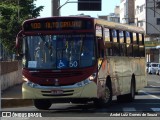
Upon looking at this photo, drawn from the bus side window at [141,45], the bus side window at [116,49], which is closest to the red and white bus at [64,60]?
the bus side window at [116,49]

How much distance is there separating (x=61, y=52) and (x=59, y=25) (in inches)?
38.3

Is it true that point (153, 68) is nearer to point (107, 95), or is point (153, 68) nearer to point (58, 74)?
point (107, 95)

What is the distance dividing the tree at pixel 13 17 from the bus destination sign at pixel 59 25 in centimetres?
2910

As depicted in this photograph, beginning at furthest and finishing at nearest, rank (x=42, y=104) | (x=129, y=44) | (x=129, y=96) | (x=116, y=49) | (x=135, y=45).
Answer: (x=135, y=45)
(x=129, y=96)
(x=129, y=44)
(x=116, y=49)
(x=42, y=104)

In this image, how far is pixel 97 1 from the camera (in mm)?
42531

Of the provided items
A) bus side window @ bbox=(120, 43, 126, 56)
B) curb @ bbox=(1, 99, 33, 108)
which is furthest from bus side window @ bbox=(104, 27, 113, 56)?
curb @ bbox=(1, 99, 33, 108)

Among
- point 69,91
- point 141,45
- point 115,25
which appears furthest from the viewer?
point 141,45

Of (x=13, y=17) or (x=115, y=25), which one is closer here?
(x=115, y=25)

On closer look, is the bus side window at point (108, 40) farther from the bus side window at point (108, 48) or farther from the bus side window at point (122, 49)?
the bus side window at point (122, 49)

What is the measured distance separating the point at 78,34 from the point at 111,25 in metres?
2.62

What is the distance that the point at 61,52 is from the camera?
17.5 m

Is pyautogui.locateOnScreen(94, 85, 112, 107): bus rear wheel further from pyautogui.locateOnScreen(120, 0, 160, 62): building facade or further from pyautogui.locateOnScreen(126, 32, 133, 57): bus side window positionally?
pyautogui.locateOnScreen(120, 0, 160, 62): building facade

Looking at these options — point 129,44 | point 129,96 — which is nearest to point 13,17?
point 129,96

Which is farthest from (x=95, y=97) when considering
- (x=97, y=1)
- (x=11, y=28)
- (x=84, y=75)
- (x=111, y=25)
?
(x=11, y=28)
